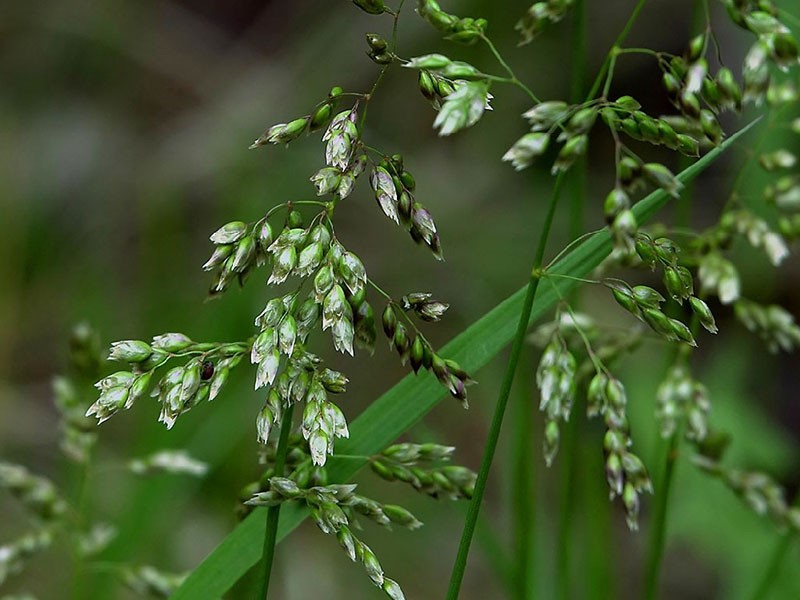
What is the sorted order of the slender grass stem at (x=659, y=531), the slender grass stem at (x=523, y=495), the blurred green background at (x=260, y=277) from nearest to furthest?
the slender grass stem at (x=659, y=531) < the slender grass stem at (x=523, y=495) < the blurred green background at (x=260, y=277)

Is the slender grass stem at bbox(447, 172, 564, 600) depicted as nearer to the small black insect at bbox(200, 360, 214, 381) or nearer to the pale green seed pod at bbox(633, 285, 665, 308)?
the pale green seed pod at bbox(633, 285, 665, 308)

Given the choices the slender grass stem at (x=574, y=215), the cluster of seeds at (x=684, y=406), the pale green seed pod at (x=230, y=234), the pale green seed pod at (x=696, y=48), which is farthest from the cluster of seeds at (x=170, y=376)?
the cluster of seeds at (x=684, y=406)

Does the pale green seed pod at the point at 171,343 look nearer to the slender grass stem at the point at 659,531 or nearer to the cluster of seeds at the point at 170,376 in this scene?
the cluster of seeds at the point at 170,376


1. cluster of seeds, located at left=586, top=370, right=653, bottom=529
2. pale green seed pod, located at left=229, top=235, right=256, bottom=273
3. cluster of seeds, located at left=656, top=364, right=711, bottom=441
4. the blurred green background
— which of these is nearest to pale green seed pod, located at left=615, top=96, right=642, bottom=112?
cluster of seeds, located at left=586, top=370, right=653, bottom=529

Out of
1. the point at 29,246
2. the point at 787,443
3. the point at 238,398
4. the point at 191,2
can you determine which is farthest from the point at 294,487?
the point at 191,2

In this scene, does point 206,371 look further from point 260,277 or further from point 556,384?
point 260,277

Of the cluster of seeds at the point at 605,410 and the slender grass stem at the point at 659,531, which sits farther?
the slender grass stem at the point at 659,531

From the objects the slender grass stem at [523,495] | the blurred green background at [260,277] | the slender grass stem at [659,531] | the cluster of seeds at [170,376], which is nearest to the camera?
the cluster of seeds at [170,376]

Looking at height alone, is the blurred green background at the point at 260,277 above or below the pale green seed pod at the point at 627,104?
below
